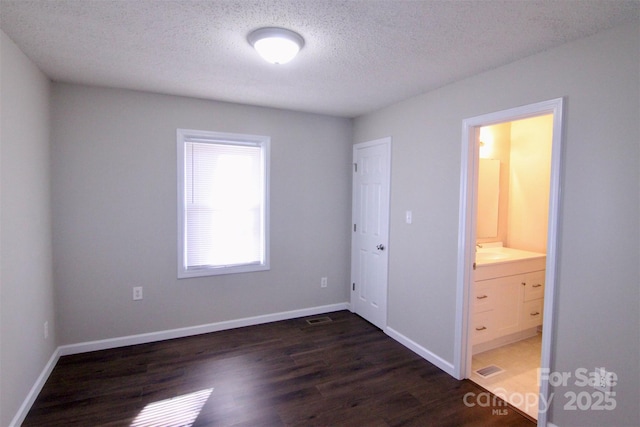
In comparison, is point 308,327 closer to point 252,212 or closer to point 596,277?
point 252,212

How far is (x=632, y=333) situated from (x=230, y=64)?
9.76 ft

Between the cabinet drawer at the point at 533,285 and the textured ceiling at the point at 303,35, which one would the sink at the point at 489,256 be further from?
the textured ceiling at the point at 303,35

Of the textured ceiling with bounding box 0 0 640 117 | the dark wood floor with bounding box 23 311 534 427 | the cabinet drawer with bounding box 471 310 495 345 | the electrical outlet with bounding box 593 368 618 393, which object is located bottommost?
the dark wood floor with bounding box 23 311 534 427

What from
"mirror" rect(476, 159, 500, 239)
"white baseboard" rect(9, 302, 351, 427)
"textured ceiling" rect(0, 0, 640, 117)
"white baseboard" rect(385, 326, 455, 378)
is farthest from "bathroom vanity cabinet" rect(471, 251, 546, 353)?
"textured ceiling" rect(0, 0, 640, 117)

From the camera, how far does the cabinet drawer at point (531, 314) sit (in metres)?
3.37

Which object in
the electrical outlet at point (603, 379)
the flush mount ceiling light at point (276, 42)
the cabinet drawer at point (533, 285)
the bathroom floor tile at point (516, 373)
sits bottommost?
the bathroom floor tile at point (516, 373)

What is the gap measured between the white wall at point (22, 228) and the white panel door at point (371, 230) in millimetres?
3034

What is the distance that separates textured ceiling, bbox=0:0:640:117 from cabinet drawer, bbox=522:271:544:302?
2183mm

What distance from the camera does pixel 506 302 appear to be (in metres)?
3.22

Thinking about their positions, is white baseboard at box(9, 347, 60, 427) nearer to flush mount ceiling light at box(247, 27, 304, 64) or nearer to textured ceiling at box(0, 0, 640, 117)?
textured ceiling at box(0, 0, 640, 117)

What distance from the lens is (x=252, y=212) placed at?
146 inches

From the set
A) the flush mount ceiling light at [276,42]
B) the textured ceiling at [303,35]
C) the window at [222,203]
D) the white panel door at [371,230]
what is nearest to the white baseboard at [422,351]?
the white panel door at [371,230]

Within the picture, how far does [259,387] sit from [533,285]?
9.52 ft

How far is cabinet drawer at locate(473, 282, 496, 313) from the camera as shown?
302 cm
